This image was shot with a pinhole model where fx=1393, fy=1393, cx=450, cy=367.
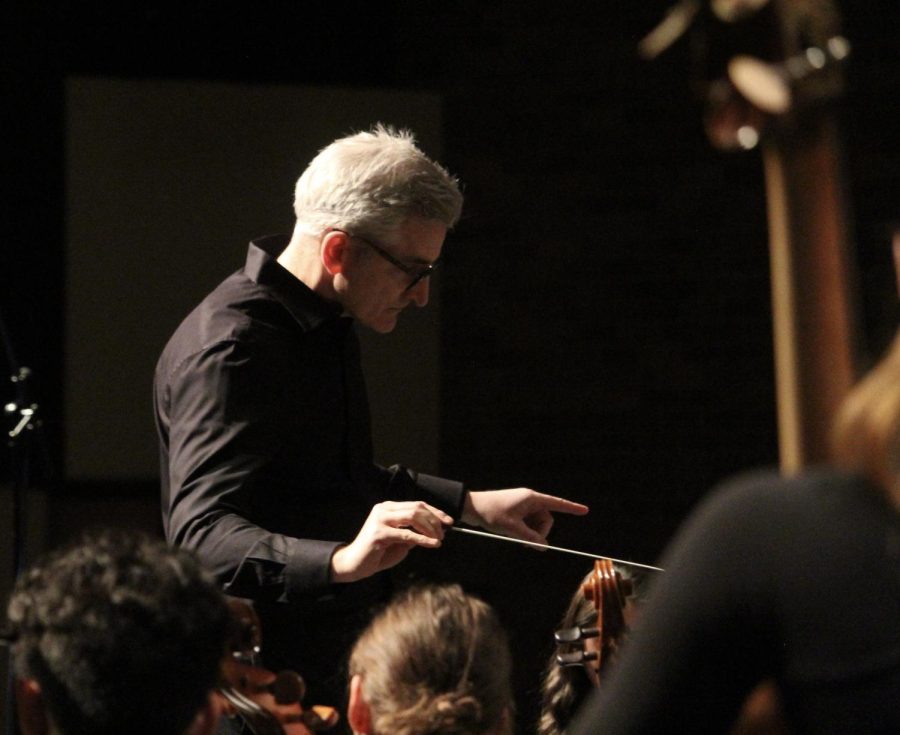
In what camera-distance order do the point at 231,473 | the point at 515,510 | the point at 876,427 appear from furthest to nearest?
the point at 515,510
the point at 231,473
the point at 876,427

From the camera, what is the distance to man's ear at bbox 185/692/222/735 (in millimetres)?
1083

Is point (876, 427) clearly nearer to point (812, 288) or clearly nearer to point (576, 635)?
point (812, 288)

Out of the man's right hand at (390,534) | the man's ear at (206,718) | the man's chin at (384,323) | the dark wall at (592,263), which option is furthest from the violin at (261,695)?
the dark wall at (592,263)

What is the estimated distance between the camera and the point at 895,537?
27.6 inches

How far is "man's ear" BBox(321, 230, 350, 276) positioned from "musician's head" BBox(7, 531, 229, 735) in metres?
1.28

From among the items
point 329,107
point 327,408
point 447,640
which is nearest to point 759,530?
point 447,640

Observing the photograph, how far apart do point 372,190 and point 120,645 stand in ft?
4.63

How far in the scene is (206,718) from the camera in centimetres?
109

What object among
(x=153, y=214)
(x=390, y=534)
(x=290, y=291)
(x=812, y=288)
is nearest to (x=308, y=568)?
(x=390, y=534)

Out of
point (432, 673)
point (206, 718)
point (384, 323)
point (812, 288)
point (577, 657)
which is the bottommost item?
point (577, 657)

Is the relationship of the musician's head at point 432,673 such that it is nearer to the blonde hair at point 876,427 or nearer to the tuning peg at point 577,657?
the tuning peg at point 577,657

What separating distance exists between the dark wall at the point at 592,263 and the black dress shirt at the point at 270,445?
1.78 meters

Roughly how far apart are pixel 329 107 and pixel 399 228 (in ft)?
6.04

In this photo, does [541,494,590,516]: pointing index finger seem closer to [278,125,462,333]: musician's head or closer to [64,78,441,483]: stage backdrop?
[278,125,462,333]: musician's head
